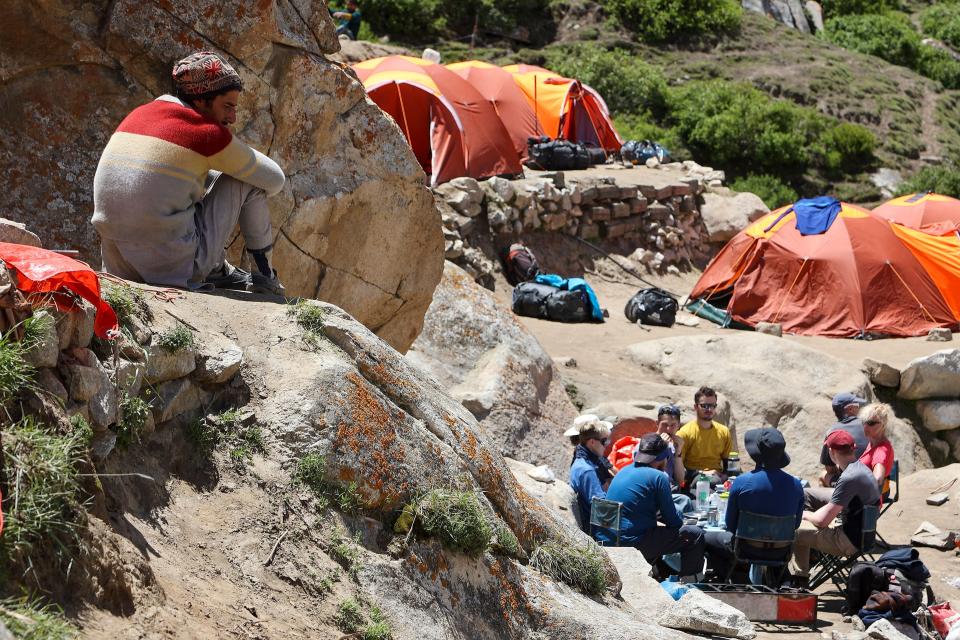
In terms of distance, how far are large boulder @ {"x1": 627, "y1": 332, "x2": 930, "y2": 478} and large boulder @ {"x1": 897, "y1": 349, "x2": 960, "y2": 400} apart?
1.82 feet

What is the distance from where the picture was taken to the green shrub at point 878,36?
34.9 metres

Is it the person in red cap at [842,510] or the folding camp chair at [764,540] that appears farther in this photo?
the person in red cap at [842,510]

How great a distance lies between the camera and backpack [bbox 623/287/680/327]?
15156 mm

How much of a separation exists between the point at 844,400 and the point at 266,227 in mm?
5102

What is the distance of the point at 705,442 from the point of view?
7953mm

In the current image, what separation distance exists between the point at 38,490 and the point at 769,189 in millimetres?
23330

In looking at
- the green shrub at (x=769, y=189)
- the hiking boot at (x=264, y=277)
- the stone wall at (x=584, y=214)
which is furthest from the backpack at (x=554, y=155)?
the hiking boot at (x=264, y=277)

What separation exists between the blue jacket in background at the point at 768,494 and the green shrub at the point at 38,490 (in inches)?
176

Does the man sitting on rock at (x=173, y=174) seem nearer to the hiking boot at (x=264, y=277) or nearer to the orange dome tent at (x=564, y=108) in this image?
the hiking boot at (x=264, y=277)

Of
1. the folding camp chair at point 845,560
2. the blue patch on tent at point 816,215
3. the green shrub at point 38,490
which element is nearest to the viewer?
the green shrub at point 38,490

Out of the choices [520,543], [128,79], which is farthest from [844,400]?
[128,79]

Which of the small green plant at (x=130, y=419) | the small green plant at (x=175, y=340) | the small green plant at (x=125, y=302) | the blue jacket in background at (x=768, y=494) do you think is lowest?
the blue jacket in background at (x=768, y=494)

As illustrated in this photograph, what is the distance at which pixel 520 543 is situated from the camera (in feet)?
13.7

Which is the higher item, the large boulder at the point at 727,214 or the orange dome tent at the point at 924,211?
the orange dome tent at the point at 924,211
